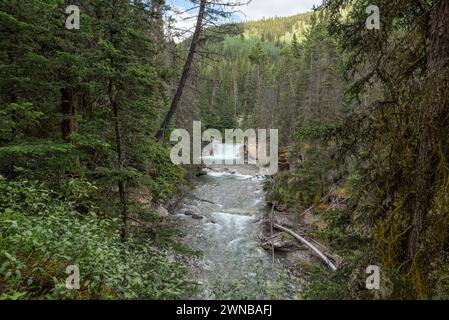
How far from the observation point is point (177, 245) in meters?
7.37

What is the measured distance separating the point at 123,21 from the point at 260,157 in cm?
3273

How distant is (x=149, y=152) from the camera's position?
26.0 feet

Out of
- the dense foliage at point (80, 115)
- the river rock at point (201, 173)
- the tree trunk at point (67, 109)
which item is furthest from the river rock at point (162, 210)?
the river rock at point (201, 173)

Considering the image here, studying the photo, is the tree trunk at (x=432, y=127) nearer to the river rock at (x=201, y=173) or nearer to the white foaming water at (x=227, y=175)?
the river rock at (x=201, y=173)

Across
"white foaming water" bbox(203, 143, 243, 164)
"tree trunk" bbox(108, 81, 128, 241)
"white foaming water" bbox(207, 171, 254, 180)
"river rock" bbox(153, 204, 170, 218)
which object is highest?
"tree trunk" bbox(108, 81, 128, 241)

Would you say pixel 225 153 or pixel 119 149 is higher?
pixel 119 149

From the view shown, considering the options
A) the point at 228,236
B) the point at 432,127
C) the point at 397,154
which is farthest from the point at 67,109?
the point at 228,236

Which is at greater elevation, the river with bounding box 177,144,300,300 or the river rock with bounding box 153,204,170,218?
the river rock with bounding box 153,204,170,218

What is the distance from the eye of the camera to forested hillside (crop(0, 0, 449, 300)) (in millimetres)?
3316

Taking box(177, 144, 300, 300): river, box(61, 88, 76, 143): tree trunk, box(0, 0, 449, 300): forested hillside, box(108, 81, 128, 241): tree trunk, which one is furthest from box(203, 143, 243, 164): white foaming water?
box(108, 81, 128, 241): tree trunk

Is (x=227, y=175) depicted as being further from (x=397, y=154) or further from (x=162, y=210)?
(x=397, y=154)

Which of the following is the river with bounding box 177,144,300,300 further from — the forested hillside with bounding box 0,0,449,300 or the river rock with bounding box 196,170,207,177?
the river rock with bounding box 196,170,207,177

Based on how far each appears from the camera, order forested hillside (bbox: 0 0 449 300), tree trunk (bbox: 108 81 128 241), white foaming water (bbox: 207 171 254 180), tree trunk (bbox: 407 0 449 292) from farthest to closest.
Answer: white foaming water (bbox: 207 171 254 180) → tree trunk (bbox: 108 81 128 241) → forested hillside (bbox: 0 0 449 300) → tree trunk (bbox: 407 0 449 292)
